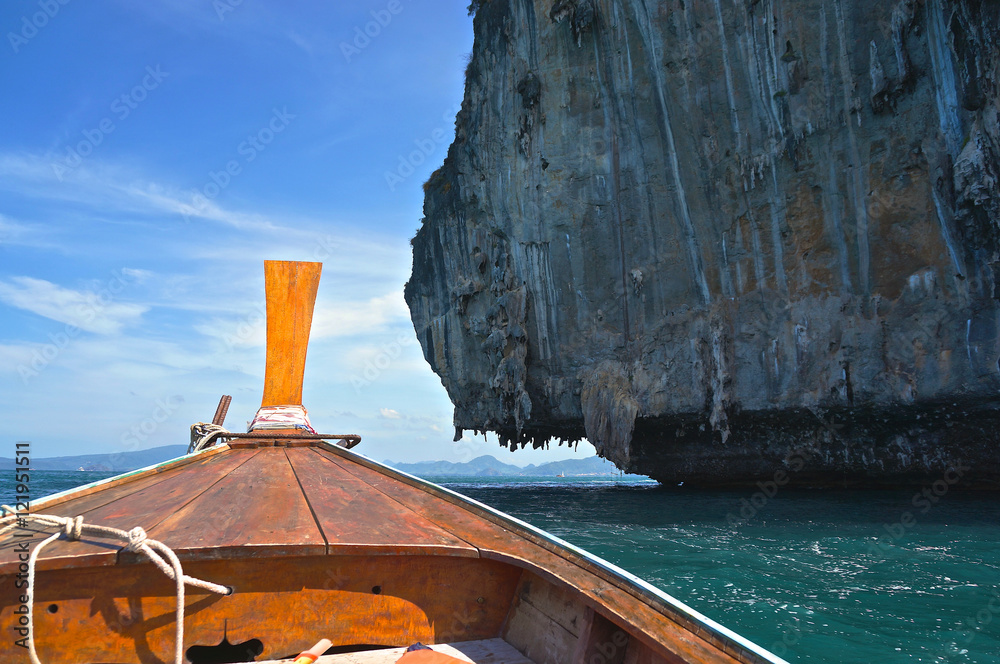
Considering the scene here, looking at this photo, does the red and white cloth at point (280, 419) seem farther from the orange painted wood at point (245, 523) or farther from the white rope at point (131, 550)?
the white rope at point (131, 550)

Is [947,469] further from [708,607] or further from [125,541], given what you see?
[125,541]

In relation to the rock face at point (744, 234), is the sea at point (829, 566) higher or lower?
lower

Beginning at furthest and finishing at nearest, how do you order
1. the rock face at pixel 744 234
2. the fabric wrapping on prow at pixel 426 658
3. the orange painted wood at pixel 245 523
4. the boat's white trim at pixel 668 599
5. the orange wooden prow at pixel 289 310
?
the rock face at pixel 744 234
the orange wooden prow at pixel 289 310
the orange painted wood at pixel 245 523
the fabric wrapping on prow at pixel 426 658
the boat's white trim at pixel 668 599

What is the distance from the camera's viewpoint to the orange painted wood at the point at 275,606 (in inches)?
95.8

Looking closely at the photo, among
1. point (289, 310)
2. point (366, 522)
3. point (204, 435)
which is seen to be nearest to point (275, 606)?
point (366, 522)

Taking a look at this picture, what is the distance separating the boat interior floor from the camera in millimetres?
2557

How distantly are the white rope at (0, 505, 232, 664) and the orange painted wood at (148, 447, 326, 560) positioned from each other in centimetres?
13

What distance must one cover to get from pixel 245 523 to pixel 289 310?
5598mm

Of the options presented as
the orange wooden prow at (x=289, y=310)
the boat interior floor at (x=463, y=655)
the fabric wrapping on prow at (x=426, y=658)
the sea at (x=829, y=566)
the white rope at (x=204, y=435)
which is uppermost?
the orange wooden prow at (x=289, y=310)

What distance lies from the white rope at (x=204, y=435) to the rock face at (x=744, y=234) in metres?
14.2

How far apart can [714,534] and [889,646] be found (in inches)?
241

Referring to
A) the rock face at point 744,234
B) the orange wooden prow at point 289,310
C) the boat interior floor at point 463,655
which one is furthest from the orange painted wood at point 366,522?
the rock face at point 744,234

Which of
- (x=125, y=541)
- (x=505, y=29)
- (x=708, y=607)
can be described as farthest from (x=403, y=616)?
(x=505, y=29)

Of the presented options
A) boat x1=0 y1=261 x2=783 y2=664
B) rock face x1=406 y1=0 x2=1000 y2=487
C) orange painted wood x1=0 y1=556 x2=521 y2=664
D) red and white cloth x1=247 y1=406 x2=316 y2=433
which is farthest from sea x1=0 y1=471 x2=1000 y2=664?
red and white cloth x1=247 y1=406 x2=316 y2=433
